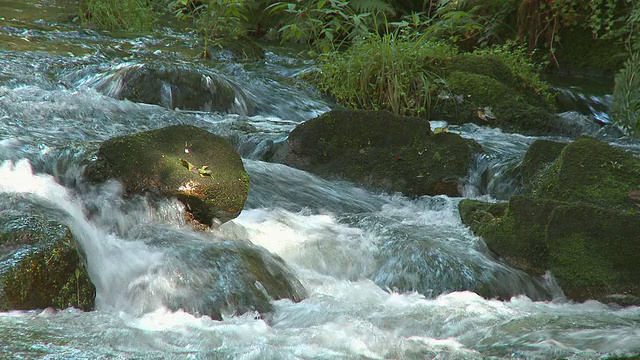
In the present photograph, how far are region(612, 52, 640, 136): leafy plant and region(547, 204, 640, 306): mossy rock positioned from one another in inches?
144

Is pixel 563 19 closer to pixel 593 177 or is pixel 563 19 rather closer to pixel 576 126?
pixel 576 126

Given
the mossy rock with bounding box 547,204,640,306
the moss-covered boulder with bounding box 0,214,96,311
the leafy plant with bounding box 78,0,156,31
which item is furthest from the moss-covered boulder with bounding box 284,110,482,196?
the leafy plant with bounding box 78,0,156,31

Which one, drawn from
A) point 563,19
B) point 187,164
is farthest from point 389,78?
point 563,19

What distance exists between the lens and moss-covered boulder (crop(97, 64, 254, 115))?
22.2 feet

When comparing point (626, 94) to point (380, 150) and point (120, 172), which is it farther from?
point (120, 172)

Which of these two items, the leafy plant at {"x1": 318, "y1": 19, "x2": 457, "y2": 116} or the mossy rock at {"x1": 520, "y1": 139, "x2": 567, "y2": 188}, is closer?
the mossy rock at {"x1": 520, "y1": 139, "x2": 567, "y2": 188}

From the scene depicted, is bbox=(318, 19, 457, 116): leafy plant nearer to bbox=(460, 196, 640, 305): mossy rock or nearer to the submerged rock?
bbox=(460, 196, 640, 305): mossy rock

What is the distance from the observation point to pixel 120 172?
405 cm

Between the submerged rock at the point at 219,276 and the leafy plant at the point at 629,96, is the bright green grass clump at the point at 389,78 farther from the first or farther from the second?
the submerged rock at the point at 219,276

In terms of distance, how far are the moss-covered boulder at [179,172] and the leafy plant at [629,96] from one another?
15.0 ft

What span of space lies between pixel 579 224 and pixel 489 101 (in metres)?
3.79

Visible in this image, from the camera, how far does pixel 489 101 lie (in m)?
7.50

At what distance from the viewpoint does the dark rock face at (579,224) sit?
375 cm

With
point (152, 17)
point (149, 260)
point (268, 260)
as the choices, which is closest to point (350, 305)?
point (268, 260)
